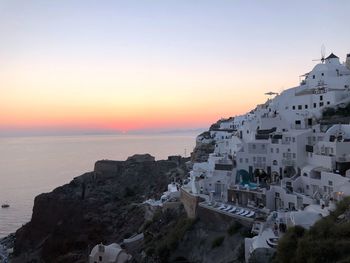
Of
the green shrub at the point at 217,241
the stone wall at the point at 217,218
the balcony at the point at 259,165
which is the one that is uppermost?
the balcony at the point at 259,165

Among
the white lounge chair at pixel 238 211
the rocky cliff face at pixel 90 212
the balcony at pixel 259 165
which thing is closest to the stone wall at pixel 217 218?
the white lounge chair at pixel 238 211

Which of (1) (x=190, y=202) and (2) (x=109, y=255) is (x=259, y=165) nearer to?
(1) (x=190, y=202)

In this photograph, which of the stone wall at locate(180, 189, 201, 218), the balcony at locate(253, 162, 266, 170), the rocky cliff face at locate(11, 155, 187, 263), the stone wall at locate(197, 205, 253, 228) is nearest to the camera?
the stone wall at locate(197, 205, 253, 228)

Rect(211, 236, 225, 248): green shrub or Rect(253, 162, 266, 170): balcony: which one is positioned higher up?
Rect(253, 162, 266, 170): balcony

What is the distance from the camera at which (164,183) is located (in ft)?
173

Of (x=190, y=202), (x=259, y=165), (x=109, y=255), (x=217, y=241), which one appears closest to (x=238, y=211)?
(x=217, y=241)

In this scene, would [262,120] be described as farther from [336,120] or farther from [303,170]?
[303,170]

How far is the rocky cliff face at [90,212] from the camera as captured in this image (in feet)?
135

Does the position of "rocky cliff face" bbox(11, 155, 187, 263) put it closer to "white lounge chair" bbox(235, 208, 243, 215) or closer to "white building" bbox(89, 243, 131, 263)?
"white building" bbox(89, 243, 131, 263)

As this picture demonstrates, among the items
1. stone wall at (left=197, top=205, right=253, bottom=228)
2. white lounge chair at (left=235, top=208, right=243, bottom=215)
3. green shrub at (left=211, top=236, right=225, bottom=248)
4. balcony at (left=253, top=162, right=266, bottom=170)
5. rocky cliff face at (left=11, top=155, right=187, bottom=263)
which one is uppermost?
balcony at (left=253, top=162, right=266, bottom=170)

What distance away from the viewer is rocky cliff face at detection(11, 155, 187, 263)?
41.0m

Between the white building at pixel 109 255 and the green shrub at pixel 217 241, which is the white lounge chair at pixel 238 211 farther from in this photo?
the white building at pixel 109 255

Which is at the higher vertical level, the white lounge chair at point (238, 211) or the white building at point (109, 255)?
the white lounge chair at point (238, 211)

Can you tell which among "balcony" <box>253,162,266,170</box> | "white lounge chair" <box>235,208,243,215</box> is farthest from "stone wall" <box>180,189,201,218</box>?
"balcony" <box>253,162,266,170</box>
